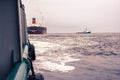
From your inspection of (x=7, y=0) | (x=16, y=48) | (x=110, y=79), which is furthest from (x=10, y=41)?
(x=110, y=79)

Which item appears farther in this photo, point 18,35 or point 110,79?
point 110,79

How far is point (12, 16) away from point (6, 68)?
93 cm

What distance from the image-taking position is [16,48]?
15.0ft

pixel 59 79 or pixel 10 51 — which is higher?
pixel 10 51

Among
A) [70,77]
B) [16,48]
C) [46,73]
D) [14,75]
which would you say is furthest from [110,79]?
[14,75]

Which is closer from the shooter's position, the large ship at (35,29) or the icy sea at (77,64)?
the icy sea at (77,64)

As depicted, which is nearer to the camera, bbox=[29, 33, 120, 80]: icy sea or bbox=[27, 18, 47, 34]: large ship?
bbox=[29, 33, 120, 80]: icy sea

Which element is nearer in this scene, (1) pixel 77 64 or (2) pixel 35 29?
(1) pixel 77 64

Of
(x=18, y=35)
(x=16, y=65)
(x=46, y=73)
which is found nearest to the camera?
(x=16, y=65)

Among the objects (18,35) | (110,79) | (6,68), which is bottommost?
(110,79)

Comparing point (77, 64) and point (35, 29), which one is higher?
point (77, 64)

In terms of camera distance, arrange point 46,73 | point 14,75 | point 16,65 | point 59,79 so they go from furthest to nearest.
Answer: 1. point 46,73
2. point 59,79
3. point 16,65
4. point 14,75

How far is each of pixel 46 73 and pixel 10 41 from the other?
32.1 ft

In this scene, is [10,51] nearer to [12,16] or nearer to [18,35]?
[18,35]
